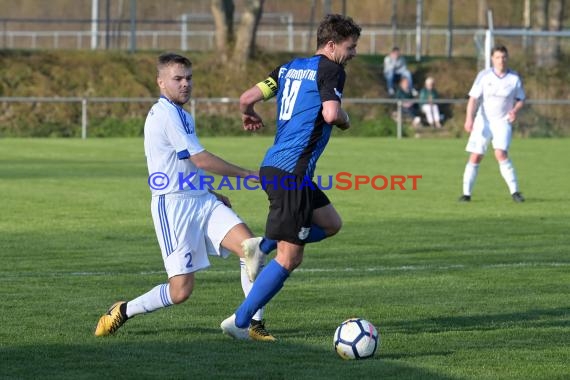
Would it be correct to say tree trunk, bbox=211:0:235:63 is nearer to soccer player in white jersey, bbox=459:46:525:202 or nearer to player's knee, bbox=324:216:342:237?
soccer player in white jersey, bbox=459:46:525:202

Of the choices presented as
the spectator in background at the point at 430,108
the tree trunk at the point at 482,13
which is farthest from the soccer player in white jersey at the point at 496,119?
the tree trunk at the point at 482,13

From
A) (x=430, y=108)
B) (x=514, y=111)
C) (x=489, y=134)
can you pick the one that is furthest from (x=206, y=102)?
(x=514, y=111)

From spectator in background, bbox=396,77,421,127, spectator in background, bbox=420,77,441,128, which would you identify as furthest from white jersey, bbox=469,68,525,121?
spectator in background, bbox=420,77,441,128

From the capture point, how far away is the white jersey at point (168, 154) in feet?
25.4

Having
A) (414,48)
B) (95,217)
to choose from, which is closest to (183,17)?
(414,48)

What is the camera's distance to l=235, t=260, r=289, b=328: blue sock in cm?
759

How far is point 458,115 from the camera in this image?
38.6 metres

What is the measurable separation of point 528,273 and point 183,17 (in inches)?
1778

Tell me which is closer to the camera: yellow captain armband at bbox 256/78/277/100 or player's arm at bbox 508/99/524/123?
yellow captain armband at bbox 256/78/277/100

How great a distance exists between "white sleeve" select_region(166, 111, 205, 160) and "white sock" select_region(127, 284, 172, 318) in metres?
0.81

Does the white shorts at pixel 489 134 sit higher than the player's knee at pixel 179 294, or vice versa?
the white shorts at pixel 489 134

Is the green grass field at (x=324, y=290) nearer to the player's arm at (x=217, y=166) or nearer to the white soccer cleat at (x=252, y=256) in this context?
the white soccer cleat at (x=252, y=256)

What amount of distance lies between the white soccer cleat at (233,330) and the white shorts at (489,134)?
1078cm

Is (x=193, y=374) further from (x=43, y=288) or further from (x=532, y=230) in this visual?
(x=532, y=230)
